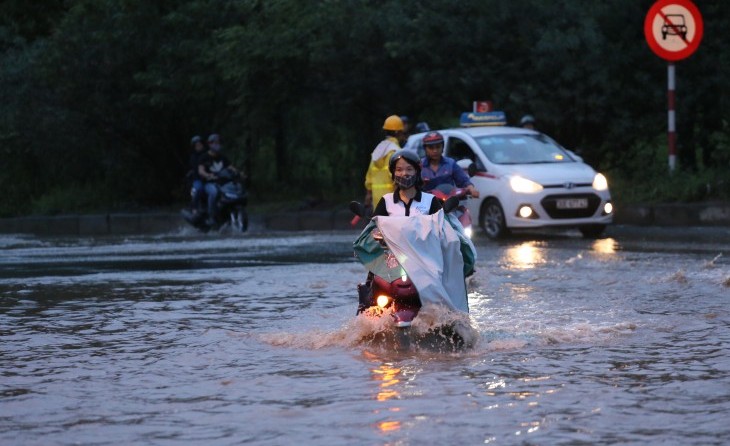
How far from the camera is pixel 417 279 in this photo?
927cm

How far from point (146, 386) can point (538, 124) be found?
1927 cm

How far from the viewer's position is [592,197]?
21469mm

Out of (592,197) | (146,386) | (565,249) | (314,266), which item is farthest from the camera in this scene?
(592,197)

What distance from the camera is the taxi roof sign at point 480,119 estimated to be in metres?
23.1

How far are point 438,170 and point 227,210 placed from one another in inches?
526

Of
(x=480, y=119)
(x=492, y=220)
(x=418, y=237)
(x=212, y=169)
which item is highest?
(x=480, y=119)

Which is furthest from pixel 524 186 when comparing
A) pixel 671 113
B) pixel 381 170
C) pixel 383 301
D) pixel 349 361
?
pixel 349 361

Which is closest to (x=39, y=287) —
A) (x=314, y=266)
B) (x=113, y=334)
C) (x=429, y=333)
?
(x=314, y=266)

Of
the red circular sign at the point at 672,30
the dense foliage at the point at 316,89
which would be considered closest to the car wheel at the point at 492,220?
the dense foliage at the point at 316,89

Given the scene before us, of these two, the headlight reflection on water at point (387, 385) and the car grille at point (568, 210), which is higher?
the car grille at point (568, 210)

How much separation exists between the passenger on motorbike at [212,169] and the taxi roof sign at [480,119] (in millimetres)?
5493

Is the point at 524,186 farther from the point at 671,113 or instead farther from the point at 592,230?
the point at 671,113

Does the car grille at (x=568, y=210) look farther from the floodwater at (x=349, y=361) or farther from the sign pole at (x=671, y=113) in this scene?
the floodwater at (x=349, y=361)

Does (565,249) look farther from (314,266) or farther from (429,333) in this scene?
(429,333)
